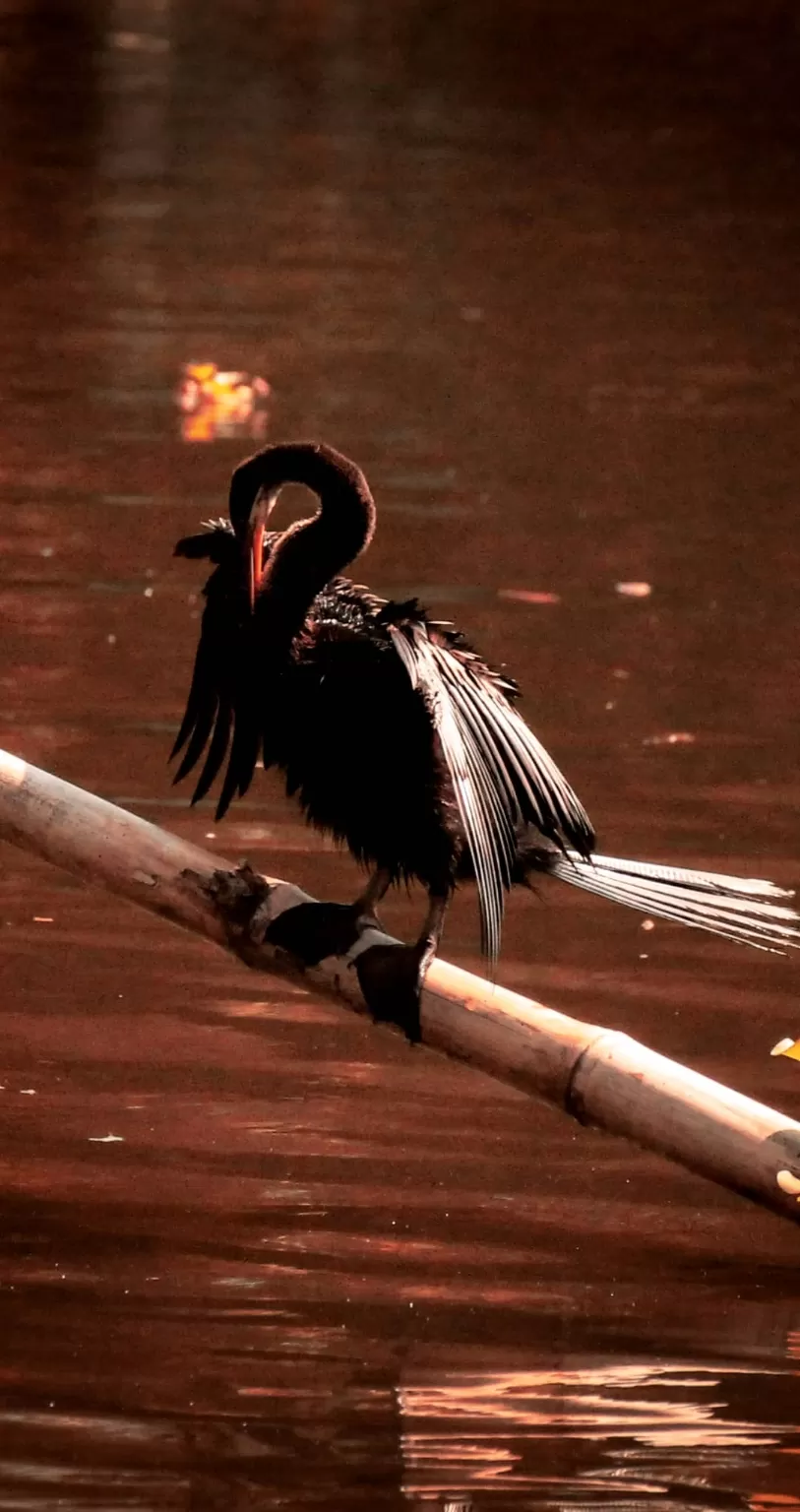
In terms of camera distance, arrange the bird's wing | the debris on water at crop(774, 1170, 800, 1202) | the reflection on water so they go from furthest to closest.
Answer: the bird's wing
the reflection on water
the debris on water at crop(774, 1170, 800, 1202)

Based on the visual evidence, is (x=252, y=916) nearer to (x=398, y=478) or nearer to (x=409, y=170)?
(x=398, y=478)

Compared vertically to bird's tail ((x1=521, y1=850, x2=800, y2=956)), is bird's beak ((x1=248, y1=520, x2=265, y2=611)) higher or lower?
higher

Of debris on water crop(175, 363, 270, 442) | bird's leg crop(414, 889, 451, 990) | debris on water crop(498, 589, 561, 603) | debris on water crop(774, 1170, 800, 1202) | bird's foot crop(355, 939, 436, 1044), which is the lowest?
debris on water crop(498, 589, 561, 603)

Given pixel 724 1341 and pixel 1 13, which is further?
pixel 1 13

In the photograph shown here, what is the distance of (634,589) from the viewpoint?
689cm

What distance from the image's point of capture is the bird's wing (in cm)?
317

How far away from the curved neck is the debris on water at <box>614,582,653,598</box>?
3.44 metres

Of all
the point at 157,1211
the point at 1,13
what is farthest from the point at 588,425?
the point at 1,13

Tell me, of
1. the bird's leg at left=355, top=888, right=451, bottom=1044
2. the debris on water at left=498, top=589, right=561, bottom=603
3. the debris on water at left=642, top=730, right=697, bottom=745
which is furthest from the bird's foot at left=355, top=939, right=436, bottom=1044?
the debris on water at left=498, top=589, right=561, bottom=603

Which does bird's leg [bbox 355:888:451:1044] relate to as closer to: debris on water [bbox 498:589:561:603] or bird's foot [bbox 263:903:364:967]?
bird's foot [bbox 263:903:364:967]

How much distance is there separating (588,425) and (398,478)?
3.69 feet

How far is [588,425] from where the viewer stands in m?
8.78

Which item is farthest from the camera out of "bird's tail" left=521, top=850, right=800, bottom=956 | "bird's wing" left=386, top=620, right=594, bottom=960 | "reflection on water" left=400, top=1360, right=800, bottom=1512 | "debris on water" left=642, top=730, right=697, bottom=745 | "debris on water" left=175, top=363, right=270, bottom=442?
"debris on water" left=175, top=363, right=270, bottom=442

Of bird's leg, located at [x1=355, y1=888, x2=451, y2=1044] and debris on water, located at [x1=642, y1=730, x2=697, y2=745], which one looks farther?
debris on water, located at [x1=642, y1=730, x2=697, y2=745]
